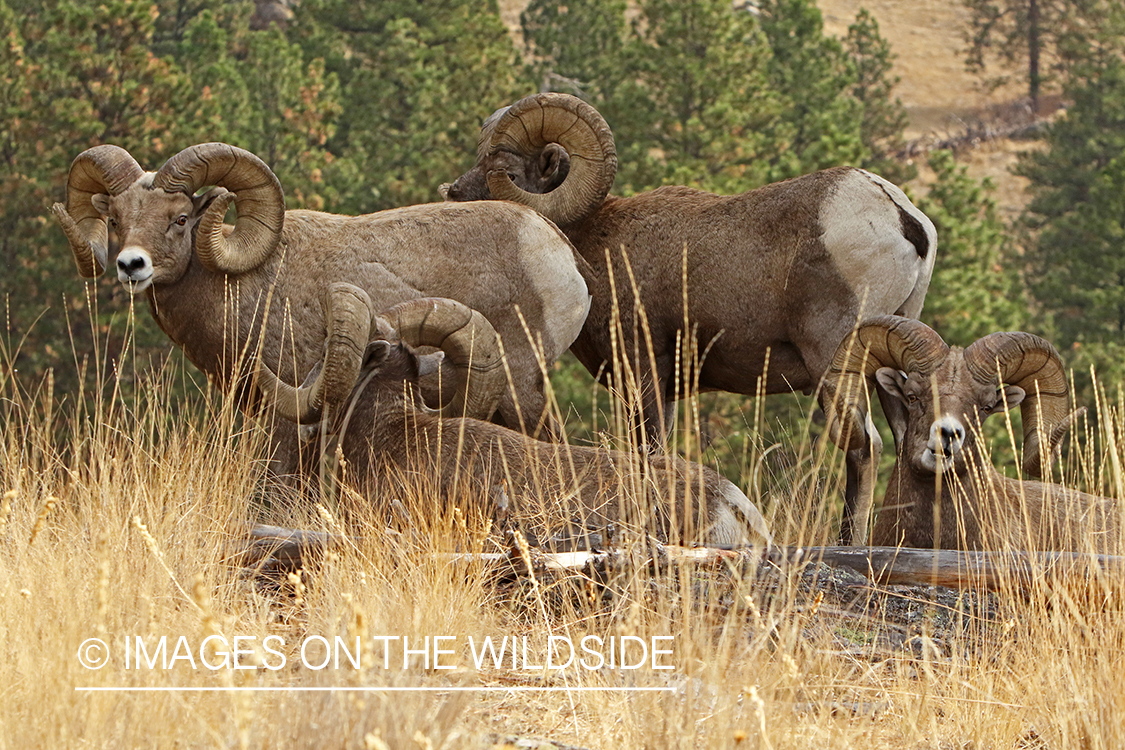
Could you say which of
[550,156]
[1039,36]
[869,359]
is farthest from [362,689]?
[1039,36]

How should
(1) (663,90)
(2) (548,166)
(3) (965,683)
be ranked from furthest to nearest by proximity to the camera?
1. (1) (663,90)
2. (2) (548,166)
3. (3) (965,683)

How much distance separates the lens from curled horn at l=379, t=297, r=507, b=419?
7051mm

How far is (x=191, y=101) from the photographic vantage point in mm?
19922

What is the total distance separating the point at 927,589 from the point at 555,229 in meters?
3.84

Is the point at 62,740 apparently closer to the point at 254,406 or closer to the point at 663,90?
the point at 254,406

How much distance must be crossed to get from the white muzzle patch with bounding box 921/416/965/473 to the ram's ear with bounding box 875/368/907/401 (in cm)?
53

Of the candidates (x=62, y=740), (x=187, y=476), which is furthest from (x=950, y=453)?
(x=62, y=740)

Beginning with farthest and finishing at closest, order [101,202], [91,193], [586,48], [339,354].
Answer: [586,48], [91,193], [101,202], [339,354]

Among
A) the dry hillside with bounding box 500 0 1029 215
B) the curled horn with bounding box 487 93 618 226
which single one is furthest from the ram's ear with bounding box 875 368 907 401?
the dry hillside with bounding box 500 0 1029 215

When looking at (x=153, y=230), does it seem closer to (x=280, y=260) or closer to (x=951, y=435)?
(x=280, y=260)

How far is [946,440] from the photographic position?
6.23m

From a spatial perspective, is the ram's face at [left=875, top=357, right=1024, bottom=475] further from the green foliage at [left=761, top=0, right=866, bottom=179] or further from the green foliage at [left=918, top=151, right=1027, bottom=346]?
the green foliage at [left=761, top=0, right=866, bottom=179]

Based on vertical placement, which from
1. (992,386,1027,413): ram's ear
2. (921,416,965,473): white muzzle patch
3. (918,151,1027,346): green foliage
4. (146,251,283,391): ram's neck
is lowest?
(921,416,965,473): white muzzle patch

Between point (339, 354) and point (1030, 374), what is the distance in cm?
353
